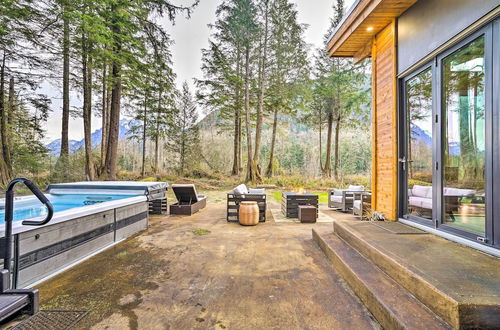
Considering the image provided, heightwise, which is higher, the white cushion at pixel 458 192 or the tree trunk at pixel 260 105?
the tree trunk at pixel 260 105

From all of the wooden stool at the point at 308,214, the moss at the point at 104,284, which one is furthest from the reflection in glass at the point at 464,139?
the moss at the point at 104,284

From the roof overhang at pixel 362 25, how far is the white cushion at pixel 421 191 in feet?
7.97

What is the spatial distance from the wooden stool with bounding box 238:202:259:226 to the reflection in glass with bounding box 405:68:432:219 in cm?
260

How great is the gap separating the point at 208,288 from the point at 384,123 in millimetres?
3531

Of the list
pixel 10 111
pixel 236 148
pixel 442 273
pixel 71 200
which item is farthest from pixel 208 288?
pixel 236 148

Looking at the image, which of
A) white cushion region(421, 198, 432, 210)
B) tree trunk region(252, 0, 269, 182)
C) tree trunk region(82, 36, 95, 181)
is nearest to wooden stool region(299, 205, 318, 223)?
white cushion region(421, 198, 432, 210)

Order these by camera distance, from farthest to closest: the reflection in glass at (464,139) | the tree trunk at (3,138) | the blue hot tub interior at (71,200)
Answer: the tree trunk at (3,138), the blue hot tub interior at (71,200), the reflection in glass at (464,139)

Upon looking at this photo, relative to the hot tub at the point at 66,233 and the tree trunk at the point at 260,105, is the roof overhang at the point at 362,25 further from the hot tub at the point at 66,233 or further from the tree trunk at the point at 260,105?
the tree trunk at the point at 260,105

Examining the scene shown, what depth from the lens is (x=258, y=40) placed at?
11.3 meters

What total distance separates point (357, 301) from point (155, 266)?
2.13 meters

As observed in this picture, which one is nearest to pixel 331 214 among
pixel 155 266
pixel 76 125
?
pixel 155 266

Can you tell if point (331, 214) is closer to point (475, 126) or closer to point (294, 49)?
point (475, 126)

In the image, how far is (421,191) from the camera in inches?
118

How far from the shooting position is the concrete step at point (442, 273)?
131 cm
